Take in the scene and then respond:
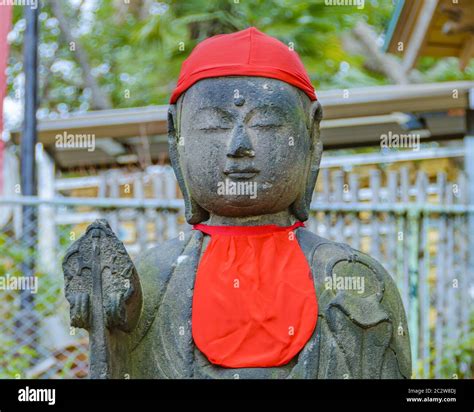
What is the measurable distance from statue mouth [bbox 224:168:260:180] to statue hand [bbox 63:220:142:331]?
490 millimetres

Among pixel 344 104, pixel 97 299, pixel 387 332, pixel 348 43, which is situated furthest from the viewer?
pixel 348 43

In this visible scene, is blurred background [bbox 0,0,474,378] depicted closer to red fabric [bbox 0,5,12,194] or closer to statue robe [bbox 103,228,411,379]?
red fabric [bbox 0,5,12,194]

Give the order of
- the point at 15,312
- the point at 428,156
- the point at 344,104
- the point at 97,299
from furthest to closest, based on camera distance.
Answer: the point at 428,156, the point at 344,104, the point at 15,312, the point at 97,299

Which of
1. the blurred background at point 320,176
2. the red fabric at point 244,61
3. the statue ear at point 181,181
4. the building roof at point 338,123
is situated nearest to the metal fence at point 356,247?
the blurred background at point 320,176

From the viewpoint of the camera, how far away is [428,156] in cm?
953

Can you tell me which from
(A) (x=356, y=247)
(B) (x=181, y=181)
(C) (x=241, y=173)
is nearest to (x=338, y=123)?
(A) (x=356, y=247)

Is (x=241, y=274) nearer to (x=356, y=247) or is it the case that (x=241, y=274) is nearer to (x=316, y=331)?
(x=316, y=331)

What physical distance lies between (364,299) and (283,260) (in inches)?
13.2

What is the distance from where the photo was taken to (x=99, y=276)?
3.11 meters

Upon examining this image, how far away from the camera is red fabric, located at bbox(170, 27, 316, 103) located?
337cm

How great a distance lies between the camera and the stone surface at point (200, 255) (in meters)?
3.13
